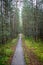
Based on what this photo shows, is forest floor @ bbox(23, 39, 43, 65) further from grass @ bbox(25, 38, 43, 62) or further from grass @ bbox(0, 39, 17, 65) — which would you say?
grass @ bbox(0, 39, 17, 65)

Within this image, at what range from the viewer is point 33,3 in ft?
107

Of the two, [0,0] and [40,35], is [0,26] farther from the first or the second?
[40,35]

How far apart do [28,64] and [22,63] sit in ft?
2.12

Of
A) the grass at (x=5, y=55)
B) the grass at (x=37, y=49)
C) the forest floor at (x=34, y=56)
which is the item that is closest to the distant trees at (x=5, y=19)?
the grass at (x=5, y=55)

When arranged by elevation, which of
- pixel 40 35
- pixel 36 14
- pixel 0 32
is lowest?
pixel 40 35

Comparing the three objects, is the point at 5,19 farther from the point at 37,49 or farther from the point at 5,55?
the point at 5,55

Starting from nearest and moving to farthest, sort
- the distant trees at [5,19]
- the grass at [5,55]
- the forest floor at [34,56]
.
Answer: the grass at [5,55] < the forest floor at [34,56] < the distant trees at [5,19]

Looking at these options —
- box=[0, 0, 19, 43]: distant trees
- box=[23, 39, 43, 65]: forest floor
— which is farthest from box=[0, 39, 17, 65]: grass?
box=[0, 0, 19, 43]: distant trees

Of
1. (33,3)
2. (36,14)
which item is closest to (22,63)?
(36,14)

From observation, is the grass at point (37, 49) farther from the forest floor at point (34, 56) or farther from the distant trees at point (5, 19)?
the distant trees at point (5, 19)

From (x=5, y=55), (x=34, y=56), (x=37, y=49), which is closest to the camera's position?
(x=34, y=56)

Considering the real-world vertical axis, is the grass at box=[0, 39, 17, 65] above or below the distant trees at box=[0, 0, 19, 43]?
below

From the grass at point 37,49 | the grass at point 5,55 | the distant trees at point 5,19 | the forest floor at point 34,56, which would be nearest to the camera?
the grass at point 5,55

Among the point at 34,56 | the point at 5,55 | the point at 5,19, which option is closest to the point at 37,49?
the point at 34,56
